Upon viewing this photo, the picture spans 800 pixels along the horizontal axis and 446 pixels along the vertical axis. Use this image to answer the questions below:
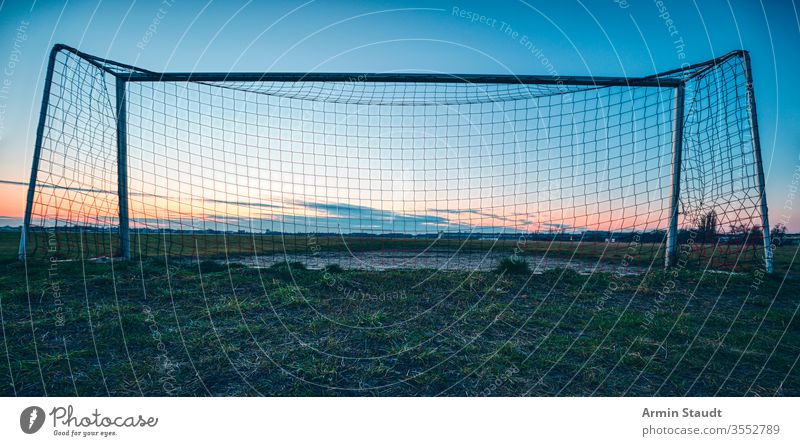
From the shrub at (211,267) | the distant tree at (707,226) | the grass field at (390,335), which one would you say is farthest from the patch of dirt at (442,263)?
the distant tree at (707,226)

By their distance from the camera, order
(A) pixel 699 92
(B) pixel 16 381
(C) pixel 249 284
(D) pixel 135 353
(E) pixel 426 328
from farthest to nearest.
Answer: (A) pixel 699 92 → (C) pixel 249 284 → (E) pixel 426 328 → (D) pixel 135 353 → (B) pixel 16 381

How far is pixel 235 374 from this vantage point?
2.29 metres

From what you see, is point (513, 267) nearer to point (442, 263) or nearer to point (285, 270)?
point (442, 263)

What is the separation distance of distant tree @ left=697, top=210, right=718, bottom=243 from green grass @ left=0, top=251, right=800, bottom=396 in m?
1.20

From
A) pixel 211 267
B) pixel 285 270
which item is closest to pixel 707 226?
pixel 285 270

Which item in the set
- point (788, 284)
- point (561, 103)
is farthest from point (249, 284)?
point (788, 284)

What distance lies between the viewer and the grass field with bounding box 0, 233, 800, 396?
7.31ft

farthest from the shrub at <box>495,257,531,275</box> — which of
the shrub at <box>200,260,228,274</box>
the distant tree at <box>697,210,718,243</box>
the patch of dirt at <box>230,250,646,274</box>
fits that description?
the shrub at <box>200,260,228,274</box>

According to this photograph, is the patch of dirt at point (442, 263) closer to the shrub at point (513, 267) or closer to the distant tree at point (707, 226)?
the shrub at point (513, 267)

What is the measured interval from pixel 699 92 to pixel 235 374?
8245 millimetres

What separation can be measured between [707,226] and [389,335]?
21.6 feet

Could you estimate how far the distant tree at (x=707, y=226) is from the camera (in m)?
5.96

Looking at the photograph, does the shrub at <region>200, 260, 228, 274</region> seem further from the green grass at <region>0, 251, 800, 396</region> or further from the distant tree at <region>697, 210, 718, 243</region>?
the distant tree at <region>697, 210, 718, 243</region>

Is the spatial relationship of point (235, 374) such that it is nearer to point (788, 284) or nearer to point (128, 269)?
point (128, 269)
